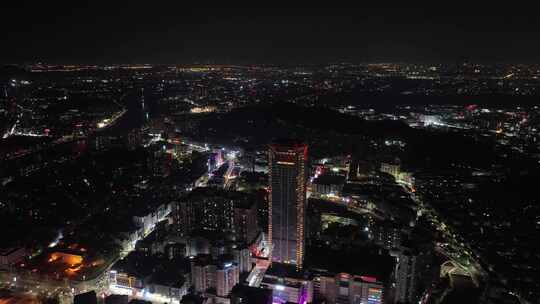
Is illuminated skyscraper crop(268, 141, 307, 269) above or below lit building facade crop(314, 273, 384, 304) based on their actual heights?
above

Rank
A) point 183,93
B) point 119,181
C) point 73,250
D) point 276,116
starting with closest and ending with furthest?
1. point 73,250
2. point 119,181
3. point 276,116
4. point 183,93

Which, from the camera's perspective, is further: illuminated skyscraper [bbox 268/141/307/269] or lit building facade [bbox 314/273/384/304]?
illuminated skyscraper [bbox 268/141/307/269]

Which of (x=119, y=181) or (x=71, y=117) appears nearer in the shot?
(x=119, y=181)

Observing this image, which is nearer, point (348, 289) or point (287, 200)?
point (348, 289)

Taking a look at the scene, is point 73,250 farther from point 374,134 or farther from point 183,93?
point 183,93

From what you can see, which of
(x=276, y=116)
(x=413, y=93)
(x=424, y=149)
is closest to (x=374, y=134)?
(x=424, y=149)

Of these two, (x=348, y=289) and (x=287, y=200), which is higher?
(x=287, y=200)

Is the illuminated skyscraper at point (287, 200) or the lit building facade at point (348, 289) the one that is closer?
the lit building facade at point (348, 289)

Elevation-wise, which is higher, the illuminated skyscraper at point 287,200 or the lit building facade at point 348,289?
the illuminated skyscraper at point 287,200
